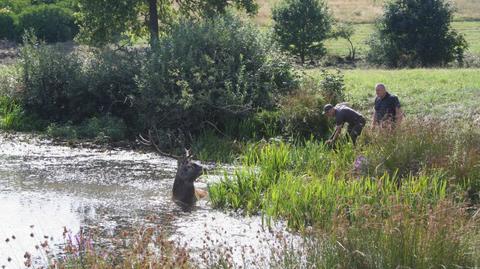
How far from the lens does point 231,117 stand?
75.8ft

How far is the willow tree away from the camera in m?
27.4

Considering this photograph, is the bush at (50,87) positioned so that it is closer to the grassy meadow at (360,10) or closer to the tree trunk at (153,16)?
the tree trunk at (153,16)

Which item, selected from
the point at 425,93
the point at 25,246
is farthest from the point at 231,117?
the point at 25,246

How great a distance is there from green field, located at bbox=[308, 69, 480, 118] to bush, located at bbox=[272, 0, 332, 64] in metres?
14.6

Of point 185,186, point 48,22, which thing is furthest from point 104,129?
point 48,22

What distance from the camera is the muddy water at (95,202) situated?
12867 mm

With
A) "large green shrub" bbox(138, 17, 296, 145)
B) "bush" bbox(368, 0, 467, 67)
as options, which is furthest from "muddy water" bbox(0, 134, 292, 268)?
"bush" bbox(368, 0, 467, 67)

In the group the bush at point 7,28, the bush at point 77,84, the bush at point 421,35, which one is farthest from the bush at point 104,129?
the bush at point 7,28

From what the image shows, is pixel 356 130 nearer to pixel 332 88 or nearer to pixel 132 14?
pixel 332 88

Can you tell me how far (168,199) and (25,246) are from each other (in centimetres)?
432

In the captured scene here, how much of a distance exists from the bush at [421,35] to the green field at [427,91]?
11.8m

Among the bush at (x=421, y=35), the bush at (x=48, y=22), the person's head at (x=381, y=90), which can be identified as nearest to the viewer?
the person's head at (x=381, y=90)

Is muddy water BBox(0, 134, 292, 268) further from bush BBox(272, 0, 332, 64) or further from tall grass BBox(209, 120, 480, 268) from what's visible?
bush BBox(272, 0, 332, 64)

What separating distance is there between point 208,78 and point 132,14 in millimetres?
5988
